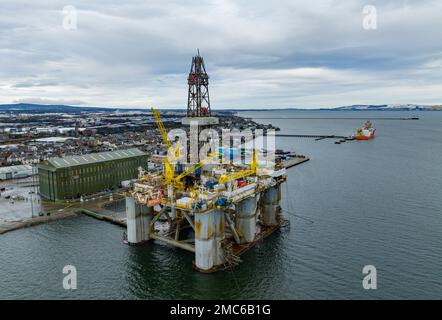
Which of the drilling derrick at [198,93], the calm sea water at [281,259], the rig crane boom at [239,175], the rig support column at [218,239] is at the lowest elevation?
the calm sea water at [281,259]

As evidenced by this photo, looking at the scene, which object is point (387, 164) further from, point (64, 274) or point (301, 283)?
point (64, 274)

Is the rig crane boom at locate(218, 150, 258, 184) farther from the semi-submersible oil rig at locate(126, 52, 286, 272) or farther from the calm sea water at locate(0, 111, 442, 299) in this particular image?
the calm sea water at locate(0, 111, 442, 299)

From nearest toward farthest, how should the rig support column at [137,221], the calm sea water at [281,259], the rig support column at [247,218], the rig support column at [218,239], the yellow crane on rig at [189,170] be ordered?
the calm sea water at [281,259]
the rig support column at [218,239]
the yellow crane on rig at [189,170]
the rig support column at [247,218]
the rig support column at [137,221]

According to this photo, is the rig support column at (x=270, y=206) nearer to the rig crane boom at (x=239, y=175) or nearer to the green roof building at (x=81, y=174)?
the rig crane boom at (x=239, y=175)

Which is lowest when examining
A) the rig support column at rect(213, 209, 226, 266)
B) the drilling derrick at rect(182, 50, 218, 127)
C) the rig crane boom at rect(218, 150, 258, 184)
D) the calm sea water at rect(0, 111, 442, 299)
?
the calm sea water at rect(0, 111, 442, 299)

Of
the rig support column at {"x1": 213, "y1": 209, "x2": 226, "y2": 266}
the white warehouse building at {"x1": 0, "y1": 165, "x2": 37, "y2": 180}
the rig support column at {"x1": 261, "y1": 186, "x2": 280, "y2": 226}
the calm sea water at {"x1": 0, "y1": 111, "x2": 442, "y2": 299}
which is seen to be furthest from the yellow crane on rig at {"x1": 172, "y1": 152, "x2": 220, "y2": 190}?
the white warehouse building at {"x1": 0, "y1": 165, "x2": 37, "y2": 180}

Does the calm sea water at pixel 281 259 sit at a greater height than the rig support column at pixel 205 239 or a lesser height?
lesser

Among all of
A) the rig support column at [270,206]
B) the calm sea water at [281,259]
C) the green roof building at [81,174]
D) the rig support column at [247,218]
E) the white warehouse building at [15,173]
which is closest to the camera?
the calm sea water at [281,259]

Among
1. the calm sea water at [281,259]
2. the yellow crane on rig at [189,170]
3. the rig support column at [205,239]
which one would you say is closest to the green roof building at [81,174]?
the calm sea water at [281,259]
